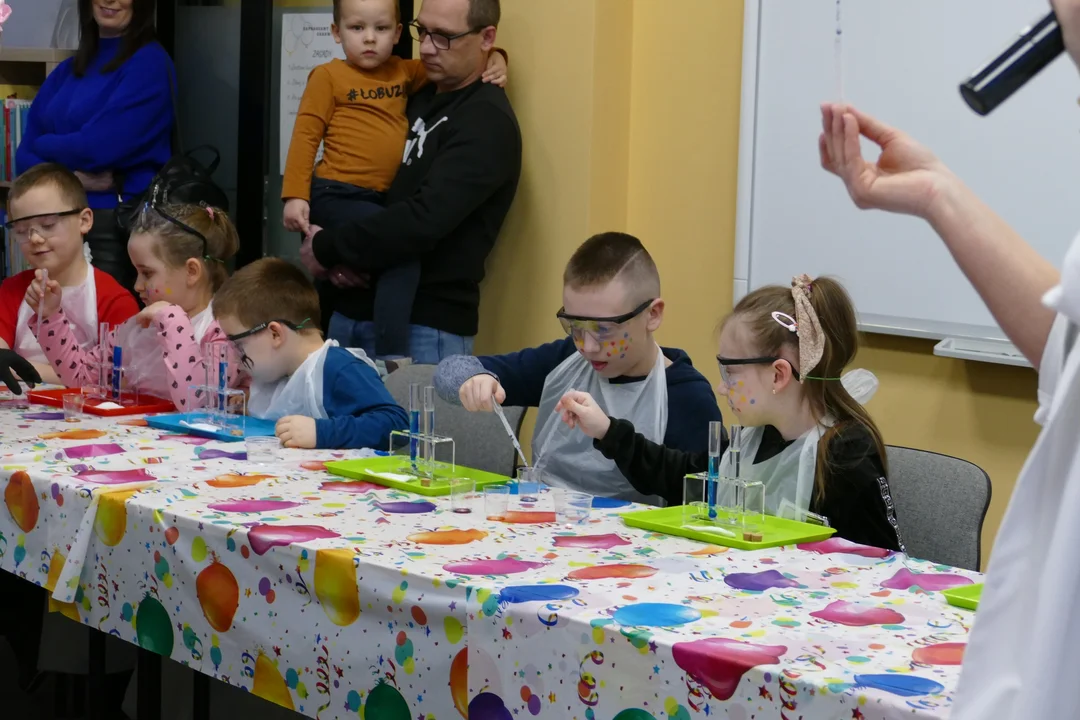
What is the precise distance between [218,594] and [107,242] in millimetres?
2713

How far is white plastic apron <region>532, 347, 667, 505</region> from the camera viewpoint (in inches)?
107

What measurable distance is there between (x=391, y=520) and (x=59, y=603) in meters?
0.67

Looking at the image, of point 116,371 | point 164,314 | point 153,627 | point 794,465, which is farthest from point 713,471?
point 116,371

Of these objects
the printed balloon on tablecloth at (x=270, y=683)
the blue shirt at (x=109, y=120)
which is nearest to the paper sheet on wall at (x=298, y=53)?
the blue shirt at (x=109, y=120)

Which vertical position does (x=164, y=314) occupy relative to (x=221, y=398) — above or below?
above

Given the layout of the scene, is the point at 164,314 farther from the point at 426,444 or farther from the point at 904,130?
the point at 904,130

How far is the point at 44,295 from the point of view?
3447 millimetres

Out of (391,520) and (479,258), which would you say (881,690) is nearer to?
(391,520)

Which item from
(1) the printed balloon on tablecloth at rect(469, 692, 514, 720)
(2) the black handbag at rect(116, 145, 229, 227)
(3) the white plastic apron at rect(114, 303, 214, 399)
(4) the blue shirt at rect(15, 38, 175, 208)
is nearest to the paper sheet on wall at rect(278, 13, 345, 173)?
(4) the blue shirt at rect(15, 38, 175, 208)

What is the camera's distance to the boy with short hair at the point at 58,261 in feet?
11.9

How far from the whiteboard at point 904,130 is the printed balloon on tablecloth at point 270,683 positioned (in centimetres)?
206

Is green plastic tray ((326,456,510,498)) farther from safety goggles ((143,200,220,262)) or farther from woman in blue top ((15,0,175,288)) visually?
woman in blue top ((15,0,175,288))

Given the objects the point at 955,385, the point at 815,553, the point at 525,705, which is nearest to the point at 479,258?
the point at 955,385

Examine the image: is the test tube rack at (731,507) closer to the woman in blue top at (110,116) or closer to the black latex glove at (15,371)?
the black latex glove at (15,371)
